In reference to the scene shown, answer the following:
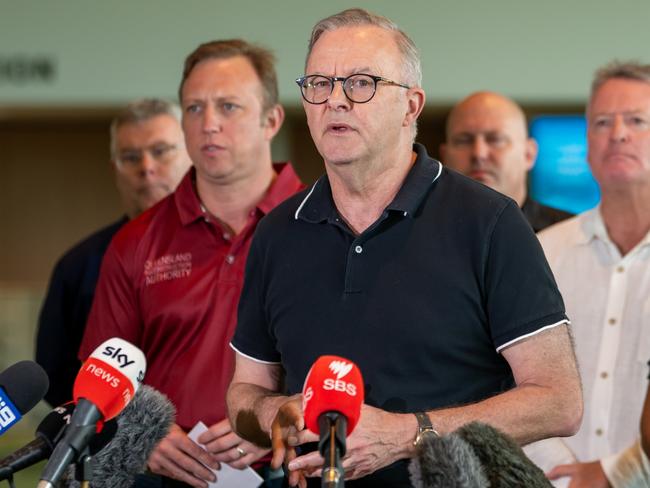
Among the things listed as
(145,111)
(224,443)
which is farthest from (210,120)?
(145,111)

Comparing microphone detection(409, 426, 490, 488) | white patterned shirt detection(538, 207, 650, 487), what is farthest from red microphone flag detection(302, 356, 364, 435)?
white patterned shirt detection(538, 207, 650, 487)

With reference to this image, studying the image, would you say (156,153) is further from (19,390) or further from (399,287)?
(19,390)

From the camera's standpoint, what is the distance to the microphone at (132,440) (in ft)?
7.46

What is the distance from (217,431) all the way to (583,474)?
1.08 metres

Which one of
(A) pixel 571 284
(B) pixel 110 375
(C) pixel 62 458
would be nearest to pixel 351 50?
(B) pixel 110 375

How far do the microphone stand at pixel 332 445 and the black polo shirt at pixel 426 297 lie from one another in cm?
59

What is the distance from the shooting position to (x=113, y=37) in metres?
9.00

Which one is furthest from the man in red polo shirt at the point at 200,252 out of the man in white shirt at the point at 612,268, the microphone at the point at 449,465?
the microphone at the point at 449,465

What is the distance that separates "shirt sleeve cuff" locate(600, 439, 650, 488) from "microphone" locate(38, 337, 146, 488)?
160cm

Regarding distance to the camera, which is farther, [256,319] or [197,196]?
[197,196]

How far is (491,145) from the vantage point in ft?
15.1

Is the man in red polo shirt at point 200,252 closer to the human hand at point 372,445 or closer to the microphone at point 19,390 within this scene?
the human hand at point 372,445

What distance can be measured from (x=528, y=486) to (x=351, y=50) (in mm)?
1091

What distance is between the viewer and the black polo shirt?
2.37 m
